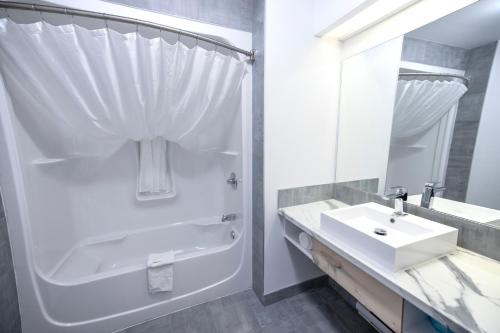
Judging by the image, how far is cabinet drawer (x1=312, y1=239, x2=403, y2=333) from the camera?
0.79 m

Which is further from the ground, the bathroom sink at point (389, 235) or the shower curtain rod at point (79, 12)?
the shower curtain rod at point (79, 12)

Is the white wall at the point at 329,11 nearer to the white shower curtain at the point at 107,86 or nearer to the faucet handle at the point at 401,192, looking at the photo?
the white shower curtain at the point at 107,86

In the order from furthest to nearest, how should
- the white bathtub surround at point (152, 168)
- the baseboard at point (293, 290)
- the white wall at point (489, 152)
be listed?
the white bathtub surround at point (152, 168), the baseboard at point (293, 290), the white wall at point (489, 152)

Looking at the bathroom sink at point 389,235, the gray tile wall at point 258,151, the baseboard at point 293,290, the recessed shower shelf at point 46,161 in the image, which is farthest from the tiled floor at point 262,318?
the recessed shower shelf at point 46,161

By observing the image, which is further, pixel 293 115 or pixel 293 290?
pixel 293 290

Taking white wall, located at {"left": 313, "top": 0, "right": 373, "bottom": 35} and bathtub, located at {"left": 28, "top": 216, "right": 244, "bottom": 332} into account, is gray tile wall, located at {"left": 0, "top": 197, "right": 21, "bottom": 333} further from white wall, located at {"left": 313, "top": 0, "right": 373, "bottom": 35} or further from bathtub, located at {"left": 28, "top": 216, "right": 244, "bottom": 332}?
white wall, located at {"left": 313, "top": 0, "right": 373, "bottom": 35}

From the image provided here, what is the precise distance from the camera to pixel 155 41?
1.17 metres

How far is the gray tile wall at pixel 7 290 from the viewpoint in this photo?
3.49 ft

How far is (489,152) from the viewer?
3.04ft

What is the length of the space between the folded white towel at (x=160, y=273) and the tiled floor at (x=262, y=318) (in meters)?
0.24

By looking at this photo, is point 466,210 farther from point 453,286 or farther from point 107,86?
point 107,86

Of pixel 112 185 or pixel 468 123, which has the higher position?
pixel 468 123

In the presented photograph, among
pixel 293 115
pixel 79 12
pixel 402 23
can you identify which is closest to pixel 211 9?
pixel 79 12

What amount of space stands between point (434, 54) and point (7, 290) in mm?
2665
